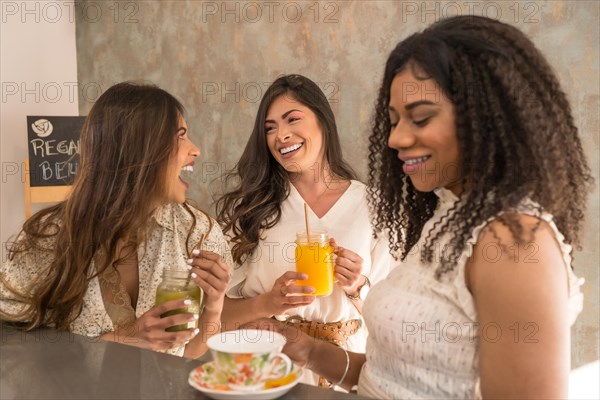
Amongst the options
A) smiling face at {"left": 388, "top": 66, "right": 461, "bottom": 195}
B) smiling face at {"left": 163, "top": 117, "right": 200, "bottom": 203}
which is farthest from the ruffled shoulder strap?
smiling face at {"left": 163, "top": 117, "right": 200, "bottom": 203}

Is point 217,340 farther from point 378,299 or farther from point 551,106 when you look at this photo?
point 551,106

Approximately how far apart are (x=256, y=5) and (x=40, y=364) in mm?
2991

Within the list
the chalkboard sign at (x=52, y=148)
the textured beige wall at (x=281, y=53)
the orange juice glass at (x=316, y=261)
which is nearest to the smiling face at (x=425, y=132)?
the orange juice glass at (x=316, y=261)

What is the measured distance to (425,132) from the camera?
1.29m

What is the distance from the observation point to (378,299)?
1.39m

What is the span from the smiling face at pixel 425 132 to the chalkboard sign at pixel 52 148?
113 inches

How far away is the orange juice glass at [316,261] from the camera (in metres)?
2.20

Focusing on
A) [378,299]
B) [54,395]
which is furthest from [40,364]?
[378,299]

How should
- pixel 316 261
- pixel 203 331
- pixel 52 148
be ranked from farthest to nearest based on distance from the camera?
pixel 52 148 → pixel 316 261 → pixel 203 331

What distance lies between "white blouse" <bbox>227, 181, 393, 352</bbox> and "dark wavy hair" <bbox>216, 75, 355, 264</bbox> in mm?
40

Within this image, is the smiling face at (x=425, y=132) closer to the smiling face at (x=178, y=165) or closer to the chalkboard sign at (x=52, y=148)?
the smiling face at (x=178, y=165)

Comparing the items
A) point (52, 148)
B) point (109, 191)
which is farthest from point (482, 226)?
point (52, 148)

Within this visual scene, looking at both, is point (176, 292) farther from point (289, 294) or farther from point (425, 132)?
point (425, 132)

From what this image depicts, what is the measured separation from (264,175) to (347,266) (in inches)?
A: 21.9
